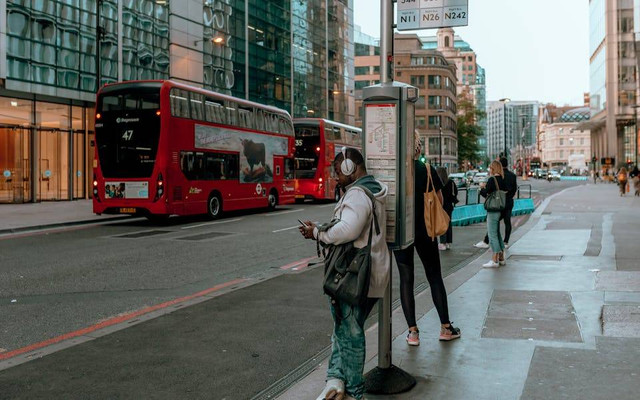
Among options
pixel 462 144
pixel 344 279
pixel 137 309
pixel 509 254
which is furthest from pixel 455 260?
pixel 462 144

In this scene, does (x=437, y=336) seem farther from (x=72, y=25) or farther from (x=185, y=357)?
(x=72, y=25)

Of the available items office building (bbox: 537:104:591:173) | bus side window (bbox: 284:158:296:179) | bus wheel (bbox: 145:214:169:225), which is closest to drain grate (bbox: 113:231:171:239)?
bus wheel (bbox: 145:214:169:225)

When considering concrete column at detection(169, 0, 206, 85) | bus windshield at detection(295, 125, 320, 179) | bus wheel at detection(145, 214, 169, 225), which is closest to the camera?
bus wheel at detection(145, 214, 169, 225)

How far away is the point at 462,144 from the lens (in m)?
125

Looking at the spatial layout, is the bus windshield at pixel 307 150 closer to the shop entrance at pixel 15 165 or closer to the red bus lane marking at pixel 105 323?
the shop entrance at pixel 15 165

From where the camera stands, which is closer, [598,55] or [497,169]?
[497,169]

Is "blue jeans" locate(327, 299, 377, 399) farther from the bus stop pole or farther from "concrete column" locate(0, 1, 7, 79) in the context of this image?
"concrete column" locate(0, 1, 7, 79)

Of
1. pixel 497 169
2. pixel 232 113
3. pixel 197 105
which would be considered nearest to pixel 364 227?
pixel 497 169

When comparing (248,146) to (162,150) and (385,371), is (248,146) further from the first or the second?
(385,371)

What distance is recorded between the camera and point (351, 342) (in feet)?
13.3

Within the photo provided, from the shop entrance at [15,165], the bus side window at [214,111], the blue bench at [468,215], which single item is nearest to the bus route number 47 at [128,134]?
the bus side window at [214,111]

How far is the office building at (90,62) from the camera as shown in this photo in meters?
27.2

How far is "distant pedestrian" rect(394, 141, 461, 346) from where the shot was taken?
558cm

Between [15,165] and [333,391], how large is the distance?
1074 inches
